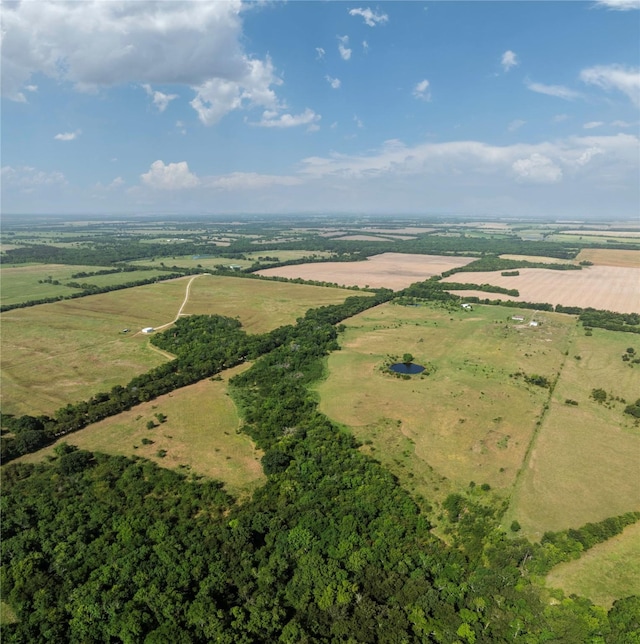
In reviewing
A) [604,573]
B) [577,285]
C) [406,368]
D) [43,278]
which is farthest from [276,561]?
[43,278]

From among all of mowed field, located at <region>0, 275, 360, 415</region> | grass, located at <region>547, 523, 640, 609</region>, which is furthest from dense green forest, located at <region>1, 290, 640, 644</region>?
mowed field, located at <region>0, 275, 360, 415</region>

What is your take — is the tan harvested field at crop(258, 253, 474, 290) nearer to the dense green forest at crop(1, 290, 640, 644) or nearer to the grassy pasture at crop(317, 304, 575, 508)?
the grassy pasture at crop(317, 304, 575, 508)

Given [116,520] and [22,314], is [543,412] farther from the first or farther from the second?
[22,314]

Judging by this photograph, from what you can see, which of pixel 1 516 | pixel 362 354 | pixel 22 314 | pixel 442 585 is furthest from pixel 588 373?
pixel 22 314

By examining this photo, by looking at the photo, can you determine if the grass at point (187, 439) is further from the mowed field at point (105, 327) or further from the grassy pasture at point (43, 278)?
the grassy pasture at point (43, 278)

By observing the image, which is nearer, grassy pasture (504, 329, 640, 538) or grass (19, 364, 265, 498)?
grassy pasture (504, 329, 640, 538)
